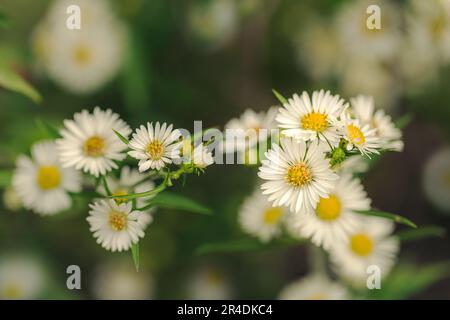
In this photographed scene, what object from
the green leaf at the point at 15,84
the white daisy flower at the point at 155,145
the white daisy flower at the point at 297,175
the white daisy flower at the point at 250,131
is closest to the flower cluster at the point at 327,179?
the white daisy flower at the point at 297,175

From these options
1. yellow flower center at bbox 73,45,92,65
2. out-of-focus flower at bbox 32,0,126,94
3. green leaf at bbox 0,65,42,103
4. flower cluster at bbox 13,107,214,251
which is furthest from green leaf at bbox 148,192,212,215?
yellow flower center at bbox 73,45,92,65

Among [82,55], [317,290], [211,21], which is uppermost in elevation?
[211,21]

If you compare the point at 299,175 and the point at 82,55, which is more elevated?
the point at 82,55

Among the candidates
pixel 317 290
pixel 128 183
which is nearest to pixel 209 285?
pixel 317 290

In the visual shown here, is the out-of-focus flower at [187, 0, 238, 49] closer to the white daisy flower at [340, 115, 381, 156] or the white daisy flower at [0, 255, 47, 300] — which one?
the white daisy flower at [0, 255, 47, 300]

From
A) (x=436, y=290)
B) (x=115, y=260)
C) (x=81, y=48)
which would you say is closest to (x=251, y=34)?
(x=81, y=48)

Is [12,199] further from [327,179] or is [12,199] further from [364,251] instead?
[364,251]

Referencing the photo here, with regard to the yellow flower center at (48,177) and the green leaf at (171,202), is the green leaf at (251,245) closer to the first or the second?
the green leaf at (171,202)

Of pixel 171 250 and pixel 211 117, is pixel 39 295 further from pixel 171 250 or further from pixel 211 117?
pixel 211 117
